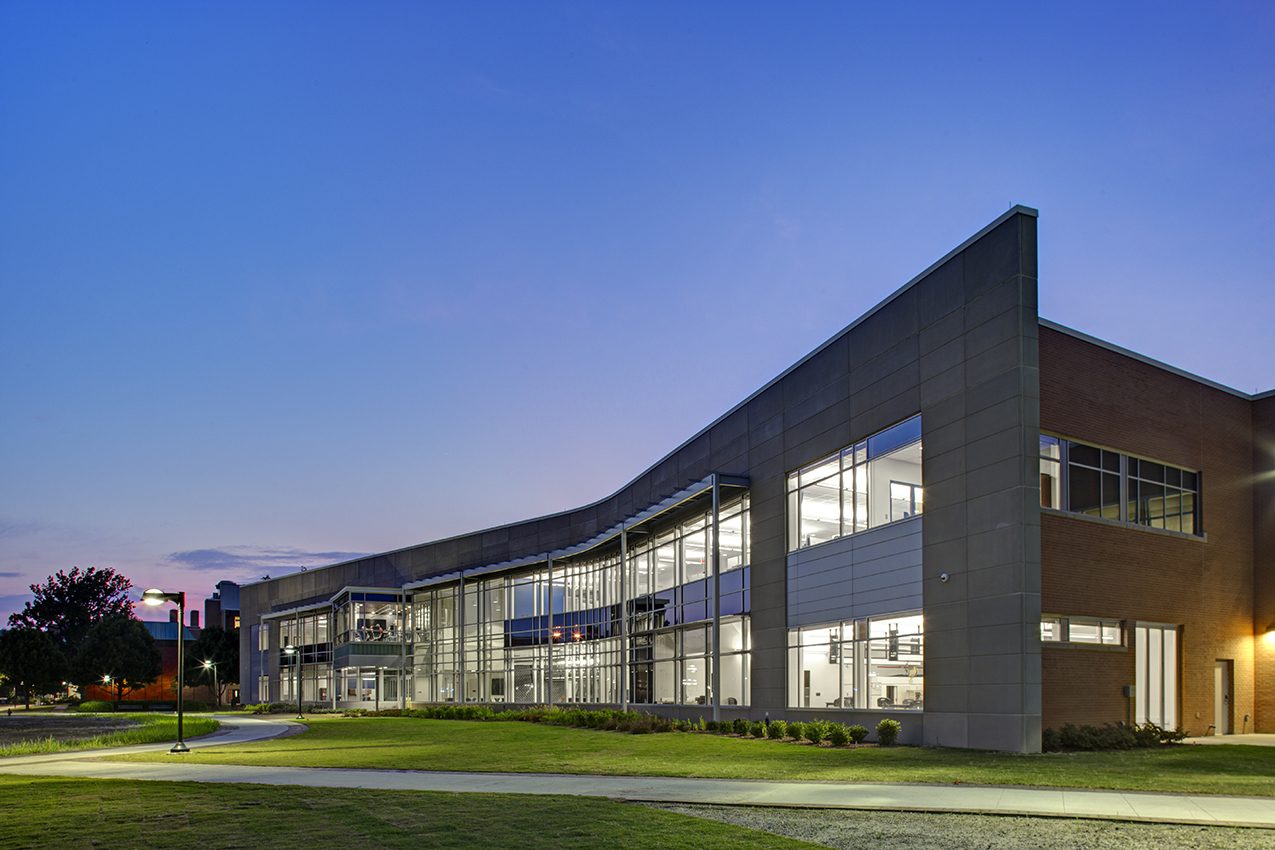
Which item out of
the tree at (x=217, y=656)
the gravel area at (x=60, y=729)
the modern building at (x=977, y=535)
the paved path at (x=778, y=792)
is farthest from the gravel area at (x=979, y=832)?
the tree at (x=217, y=656)

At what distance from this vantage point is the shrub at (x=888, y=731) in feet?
88.7

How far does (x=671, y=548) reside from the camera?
46.7m

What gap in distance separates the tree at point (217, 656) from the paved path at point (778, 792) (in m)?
90.0

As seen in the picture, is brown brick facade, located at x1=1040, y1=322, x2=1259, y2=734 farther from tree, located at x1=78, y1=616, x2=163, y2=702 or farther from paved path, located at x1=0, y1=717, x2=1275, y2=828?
tree, located at x1=78, y1=616, x2=163, y2=702

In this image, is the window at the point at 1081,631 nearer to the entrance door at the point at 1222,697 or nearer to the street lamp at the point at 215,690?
the entrance door at the point at 1222,697

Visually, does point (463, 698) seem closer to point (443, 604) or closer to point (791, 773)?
point (443, 604)

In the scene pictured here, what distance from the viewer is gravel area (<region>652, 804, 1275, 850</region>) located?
11.3 m

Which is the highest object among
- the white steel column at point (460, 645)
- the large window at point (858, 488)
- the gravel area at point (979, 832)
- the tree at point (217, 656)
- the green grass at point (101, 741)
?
the large window at point (858, 488)

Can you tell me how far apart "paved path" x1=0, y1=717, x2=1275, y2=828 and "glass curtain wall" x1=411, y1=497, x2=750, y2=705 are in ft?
69.6

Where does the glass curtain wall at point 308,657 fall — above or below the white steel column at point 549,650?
below

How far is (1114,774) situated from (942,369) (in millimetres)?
12230

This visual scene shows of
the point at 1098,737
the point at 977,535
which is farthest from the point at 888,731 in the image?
the point at 977,535

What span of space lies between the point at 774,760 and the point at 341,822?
1216 centimetres

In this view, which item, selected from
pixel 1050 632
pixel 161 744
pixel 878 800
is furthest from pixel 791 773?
pixel 161 744
